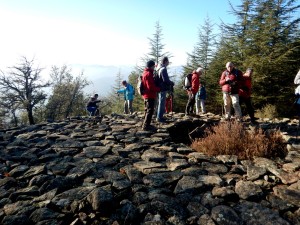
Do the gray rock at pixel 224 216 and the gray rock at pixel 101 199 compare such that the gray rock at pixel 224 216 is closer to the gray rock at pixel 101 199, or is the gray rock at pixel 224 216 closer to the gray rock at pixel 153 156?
the gray rock at pixel 101 199

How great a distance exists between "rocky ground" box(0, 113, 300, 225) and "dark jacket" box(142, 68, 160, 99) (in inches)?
60.8

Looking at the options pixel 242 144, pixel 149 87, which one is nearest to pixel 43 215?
pixel 242 144

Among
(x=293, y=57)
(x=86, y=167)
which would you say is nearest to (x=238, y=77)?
(x=86, y=167)

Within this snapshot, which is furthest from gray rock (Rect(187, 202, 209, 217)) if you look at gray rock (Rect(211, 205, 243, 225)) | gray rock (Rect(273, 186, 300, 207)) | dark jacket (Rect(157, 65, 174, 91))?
dark jacket (Rect(157, 65, 174, 91))

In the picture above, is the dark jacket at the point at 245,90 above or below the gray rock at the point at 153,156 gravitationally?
above

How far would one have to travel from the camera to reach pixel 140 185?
427cm

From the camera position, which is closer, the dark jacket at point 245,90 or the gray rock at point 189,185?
the gray rock at point 189,185

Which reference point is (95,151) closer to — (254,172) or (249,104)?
(254,172)

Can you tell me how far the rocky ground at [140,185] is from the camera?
3.46 metres

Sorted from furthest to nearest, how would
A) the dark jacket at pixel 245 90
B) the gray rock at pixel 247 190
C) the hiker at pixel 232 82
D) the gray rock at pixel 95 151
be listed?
the dark jacket at pixel 245 90, the hiker at pixel 232 82, the gray rock at pixel 95 151, the gray rock at pixel 247 190

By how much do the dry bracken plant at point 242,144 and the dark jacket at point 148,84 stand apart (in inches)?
87.5

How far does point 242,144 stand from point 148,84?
130 inches

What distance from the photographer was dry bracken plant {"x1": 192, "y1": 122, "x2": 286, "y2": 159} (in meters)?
5.89

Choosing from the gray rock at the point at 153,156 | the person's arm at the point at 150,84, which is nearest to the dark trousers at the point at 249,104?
the person's arm at the point at 150,84
